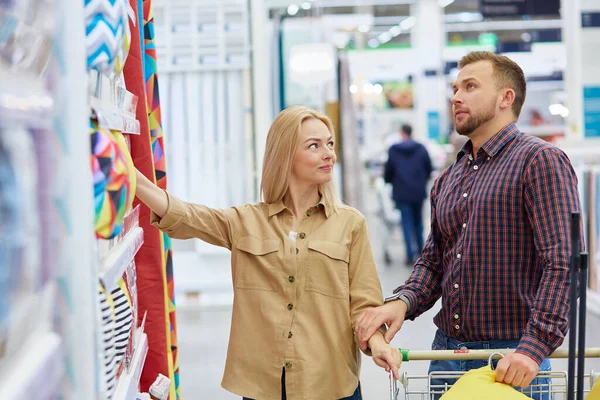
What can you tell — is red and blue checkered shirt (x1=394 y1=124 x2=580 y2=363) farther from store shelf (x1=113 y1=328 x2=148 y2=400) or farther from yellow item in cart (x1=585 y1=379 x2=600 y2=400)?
store shelf (x1=113 y1=328 x2=148 y2=400)

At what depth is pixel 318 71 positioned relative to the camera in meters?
9.23

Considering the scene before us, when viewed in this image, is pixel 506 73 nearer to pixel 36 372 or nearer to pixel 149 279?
pixel 149 279

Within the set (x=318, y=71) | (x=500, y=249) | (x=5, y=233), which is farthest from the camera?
(x=318, y=71)

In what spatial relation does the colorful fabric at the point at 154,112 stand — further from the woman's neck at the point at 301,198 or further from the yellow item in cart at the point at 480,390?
the yellow item in cart at the point at 480,390

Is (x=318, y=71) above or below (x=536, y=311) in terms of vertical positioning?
above

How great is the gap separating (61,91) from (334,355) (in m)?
1.44

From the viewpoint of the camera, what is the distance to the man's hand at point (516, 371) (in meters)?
1.92

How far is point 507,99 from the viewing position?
2.40 metres

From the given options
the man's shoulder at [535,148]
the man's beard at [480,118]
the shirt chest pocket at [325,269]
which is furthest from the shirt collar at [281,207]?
the man's shoulder at [535,148]

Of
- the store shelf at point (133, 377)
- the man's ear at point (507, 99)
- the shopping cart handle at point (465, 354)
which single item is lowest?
the shopping cart handle at point (465, 354)

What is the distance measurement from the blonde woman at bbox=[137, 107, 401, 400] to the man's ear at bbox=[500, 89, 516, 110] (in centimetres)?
54

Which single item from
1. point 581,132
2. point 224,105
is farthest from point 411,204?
point 224,105

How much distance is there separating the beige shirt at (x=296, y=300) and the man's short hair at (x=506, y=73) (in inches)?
24.3

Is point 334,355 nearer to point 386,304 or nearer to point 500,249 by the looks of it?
point 386,304
